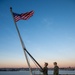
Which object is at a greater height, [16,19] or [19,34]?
[16,19]

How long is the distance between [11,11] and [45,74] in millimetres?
4250

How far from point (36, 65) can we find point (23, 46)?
140cm

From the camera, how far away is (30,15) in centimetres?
978

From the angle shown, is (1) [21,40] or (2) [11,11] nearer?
(1) [21,40]

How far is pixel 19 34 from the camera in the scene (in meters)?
9.08

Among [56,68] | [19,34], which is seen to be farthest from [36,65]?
[19,34]

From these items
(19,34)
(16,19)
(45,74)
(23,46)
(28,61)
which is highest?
(16,19)

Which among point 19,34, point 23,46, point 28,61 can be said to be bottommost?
point 28,61

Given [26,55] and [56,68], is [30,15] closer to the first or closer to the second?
[26,55]

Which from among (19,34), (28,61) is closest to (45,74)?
(28,61)

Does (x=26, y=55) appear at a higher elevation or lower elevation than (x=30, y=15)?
lower

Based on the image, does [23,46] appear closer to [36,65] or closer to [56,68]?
[36,65]

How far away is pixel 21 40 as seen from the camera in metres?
9.01

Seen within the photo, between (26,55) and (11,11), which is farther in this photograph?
(11,11)
